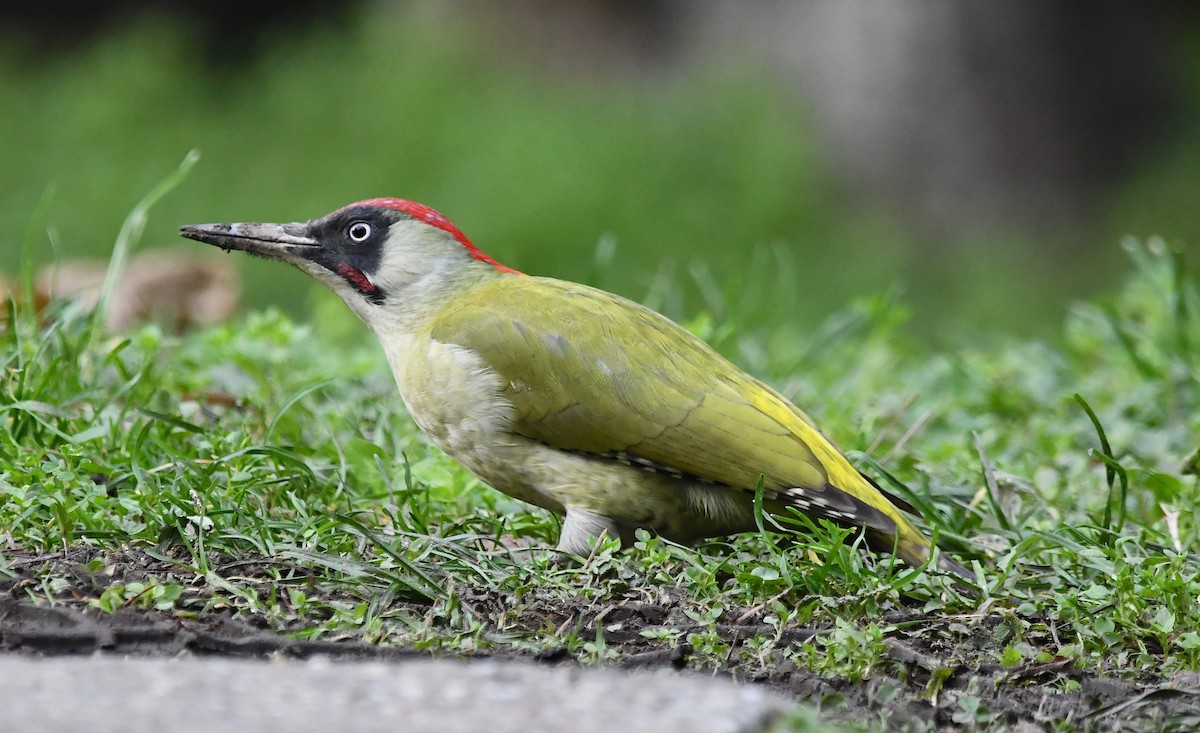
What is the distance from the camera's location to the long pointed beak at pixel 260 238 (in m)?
4.15

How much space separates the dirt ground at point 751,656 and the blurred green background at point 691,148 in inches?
223

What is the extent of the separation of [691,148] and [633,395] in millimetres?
7501

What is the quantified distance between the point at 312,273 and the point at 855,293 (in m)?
5.93

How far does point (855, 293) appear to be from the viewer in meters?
9.71

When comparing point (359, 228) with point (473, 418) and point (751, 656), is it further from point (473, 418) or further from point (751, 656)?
point (751, 656)

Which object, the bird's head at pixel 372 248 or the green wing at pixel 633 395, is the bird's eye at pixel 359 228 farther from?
the green wing at pixel 633 395

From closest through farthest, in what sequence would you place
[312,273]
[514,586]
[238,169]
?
[514,586] → [312,273] → [238,169]

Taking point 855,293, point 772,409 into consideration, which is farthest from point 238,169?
point 772,409

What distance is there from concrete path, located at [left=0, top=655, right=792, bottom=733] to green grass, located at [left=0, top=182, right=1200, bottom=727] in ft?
1.83

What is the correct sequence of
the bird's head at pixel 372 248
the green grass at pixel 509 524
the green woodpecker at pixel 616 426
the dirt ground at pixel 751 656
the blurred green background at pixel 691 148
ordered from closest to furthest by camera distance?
the dirt ground at pixel 751 656, the green grass at pixel 509 524, the green woodpecker at pixel 616 426, the bird's head at pixel 372 248, the blurred green background at pixel 691 148

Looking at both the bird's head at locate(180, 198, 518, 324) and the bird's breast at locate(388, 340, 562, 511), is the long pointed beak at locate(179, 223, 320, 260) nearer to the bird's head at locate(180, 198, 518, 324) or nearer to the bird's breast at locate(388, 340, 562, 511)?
the bird's head at locate(180, 198, 518, 324)

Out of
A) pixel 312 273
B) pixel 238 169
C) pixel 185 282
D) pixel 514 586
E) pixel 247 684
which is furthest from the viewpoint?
pixel 238 169

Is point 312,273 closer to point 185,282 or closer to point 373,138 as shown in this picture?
point 185,282

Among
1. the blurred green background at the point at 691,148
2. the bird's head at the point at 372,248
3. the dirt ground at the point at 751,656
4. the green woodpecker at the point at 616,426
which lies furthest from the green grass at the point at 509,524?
the blurred green background at the point at 691,148
